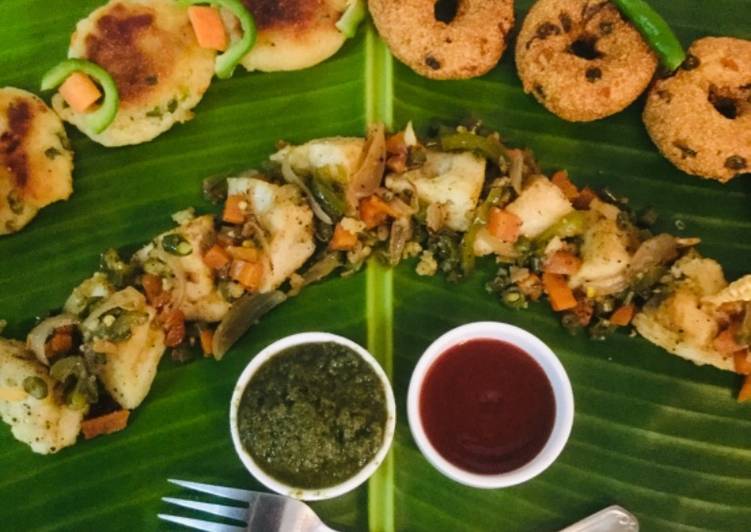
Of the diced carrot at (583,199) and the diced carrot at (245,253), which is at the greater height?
the diced carrot at (583,199)

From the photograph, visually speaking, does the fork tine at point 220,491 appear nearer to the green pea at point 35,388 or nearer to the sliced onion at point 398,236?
the green pea at point 35,388

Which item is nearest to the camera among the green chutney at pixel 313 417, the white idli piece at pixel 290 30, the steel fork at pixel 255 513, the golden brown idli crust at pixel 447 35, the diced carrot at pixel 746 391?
the green chutney at pixel 313 417

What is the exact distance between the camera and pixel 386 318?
5109 millimetres

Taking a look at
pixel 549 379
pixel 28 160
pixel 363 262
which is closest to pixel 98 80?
pixel 28 160

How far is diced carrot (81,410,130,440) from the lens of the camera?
4.88 meters

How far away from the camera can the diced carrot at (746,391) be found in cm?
487

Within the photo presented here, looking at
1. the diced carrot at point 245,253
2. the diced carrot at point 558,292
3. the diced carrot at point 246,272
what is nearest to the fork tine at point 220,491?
the diced carrot at point 246,272

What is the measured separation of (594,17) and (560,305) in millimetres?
1879

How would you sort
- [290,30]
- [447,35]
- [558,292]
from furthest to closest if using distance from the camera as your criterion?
[290,30]
[447,35]
[558,292]

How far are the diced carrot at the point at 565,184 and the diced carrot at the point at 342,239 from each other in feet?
4.31

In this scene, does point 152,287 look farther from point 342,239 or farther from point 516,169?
point 516,169

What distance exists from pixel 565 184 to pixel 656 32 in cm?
108

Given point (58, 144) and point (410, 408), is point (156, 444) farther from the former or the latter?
point (58, 144)

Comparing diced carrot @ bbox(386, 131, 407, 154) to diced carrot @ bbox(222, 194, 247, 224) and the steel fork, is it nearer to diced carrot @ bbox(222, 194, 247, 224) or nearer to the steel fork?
diced carrot @ bbox(222, 194, 247, 224)
